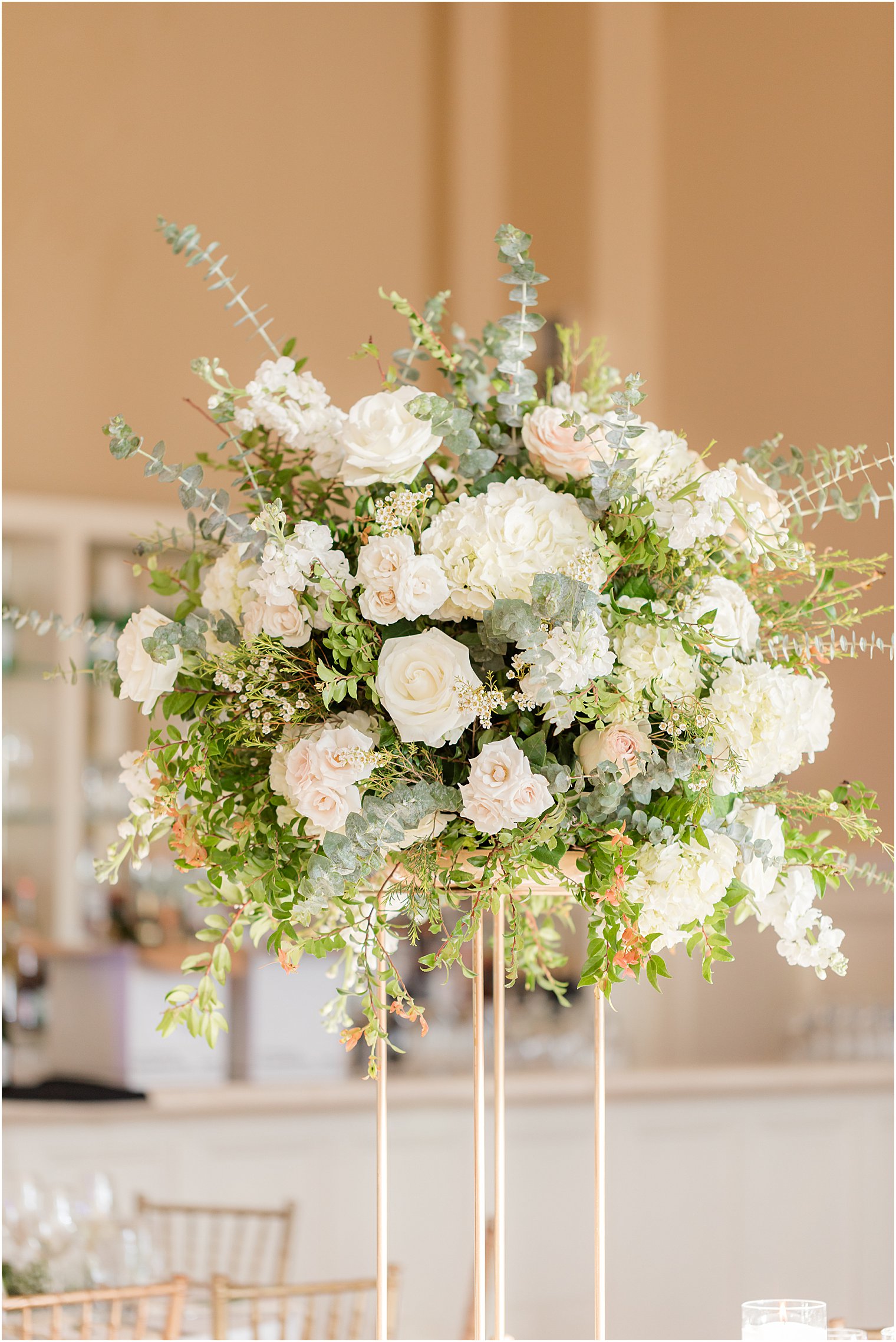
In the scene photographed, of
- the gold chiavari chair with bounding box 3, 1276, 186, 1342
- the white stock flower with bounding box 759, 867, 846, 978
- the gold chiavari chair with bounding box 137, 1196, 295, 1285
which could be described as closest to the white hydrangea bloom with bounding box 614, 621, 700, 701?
the white stock flower with bounding box 759, 867, 846, 978

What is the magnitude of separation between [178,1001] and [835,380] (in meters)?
4.04

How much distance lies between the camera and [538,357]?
5316 mm

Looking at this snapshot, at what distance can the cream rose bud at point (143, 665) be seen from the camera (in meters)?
1.33

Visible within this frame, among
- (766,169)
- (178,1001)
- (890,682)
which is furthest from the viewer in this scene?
(766,169)

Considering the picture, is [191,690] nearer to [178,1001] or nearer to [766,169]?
[178,1001]

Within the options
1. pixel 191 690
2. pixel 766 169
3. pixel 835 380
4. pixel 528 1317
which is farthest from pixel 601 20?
pixel 191 690

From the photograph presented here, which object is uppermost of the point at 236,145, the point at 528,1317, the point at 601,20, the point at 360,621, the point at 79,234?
the point at 601,20

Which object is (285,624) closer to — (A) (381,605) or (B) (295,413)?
(A) (381,605)

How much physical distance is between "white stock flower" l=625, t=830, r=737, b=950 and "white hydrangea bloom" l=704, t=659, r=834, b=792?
60 millimetres

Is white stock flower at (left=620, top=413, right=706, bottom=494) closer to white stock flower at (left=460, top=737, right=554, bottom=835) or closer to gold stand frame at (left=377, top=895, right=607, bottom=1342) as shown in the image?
white stock flower at (left=460, top=737, right=554, bottom=835)

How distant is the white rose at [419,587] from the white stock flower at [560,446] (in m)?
0.18

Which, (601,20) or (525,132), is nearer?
(601,20)

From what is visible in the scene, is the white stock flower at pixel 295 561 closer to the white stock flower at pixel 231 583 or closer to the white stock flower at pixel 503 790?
the white stock flower at pixel 231 583

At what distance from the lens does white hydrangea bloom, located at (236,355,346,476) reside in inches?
53.4
